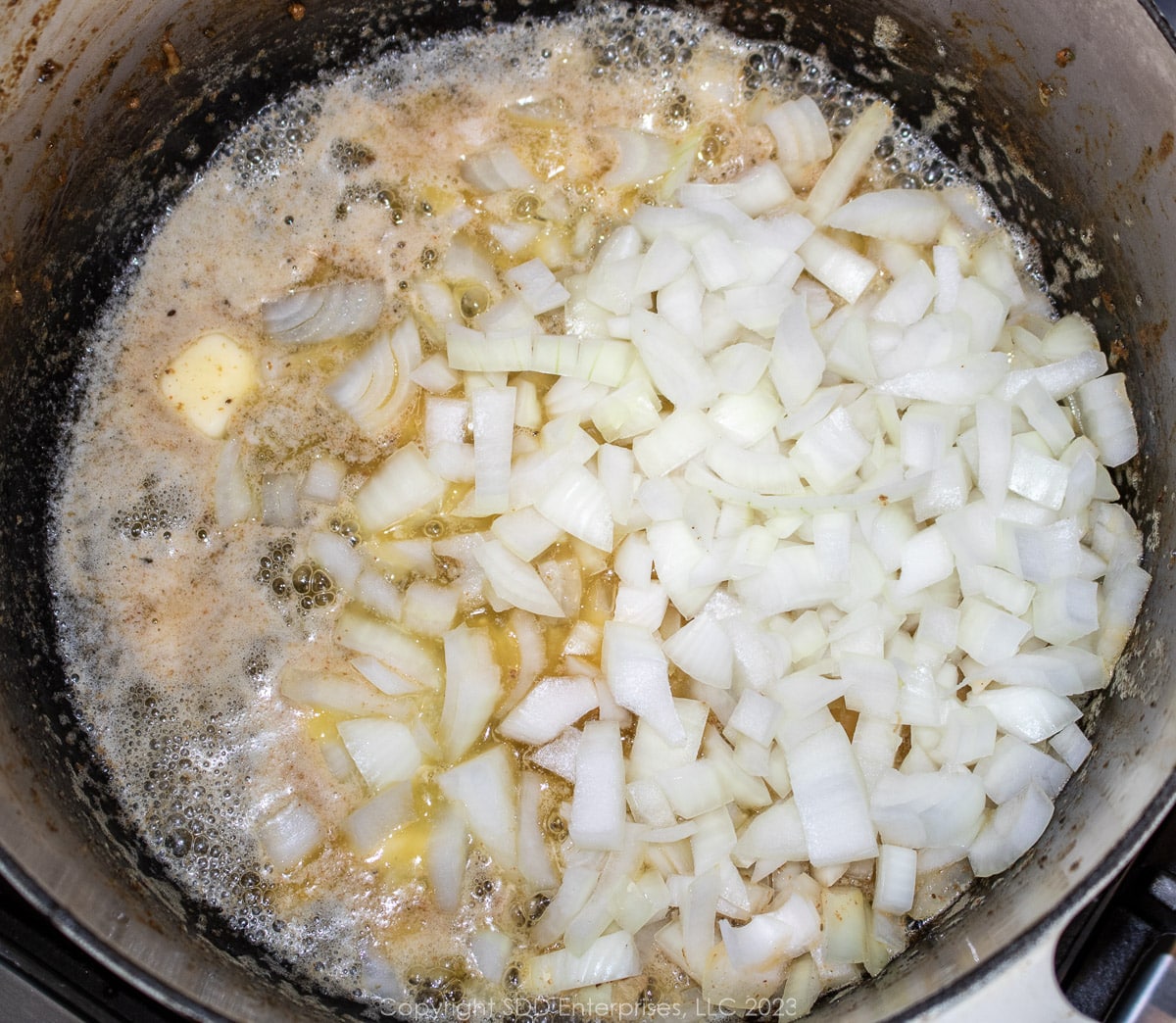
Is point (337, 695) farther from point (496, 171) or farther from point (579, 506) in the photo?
point (496, 171)

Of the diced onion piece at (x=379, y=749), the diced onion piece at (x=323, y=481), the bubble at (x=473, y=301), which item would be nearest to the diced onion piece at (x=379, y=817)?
the diced onion piece at (x=379, y=749)

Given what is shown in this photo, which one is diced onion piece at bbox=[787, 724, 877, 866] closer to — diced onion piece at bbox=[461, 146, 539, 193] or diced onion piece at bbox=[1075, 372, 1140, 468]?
diced onion piece at bbox=[1075, 372, 1140, 468]

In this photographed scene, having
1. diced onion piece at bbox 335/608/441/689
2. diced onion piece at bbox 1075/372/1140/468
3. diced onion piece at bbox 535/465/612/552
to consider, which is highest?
diced onion piece at bbox 1075/372/1140/468

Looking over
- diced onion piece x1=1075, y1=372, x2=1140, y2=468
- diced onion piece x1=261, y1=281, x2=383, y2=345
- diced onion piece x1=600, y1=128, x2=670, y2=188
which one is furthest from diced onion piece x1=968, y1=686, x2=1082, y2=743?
diced onion piece x1=261, y1=281, x2=383, y2=345

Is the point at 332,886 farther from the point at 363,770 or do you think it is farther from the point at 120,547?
the point at 120,547

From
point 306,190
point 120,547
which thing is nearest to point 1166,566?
point 306,190
